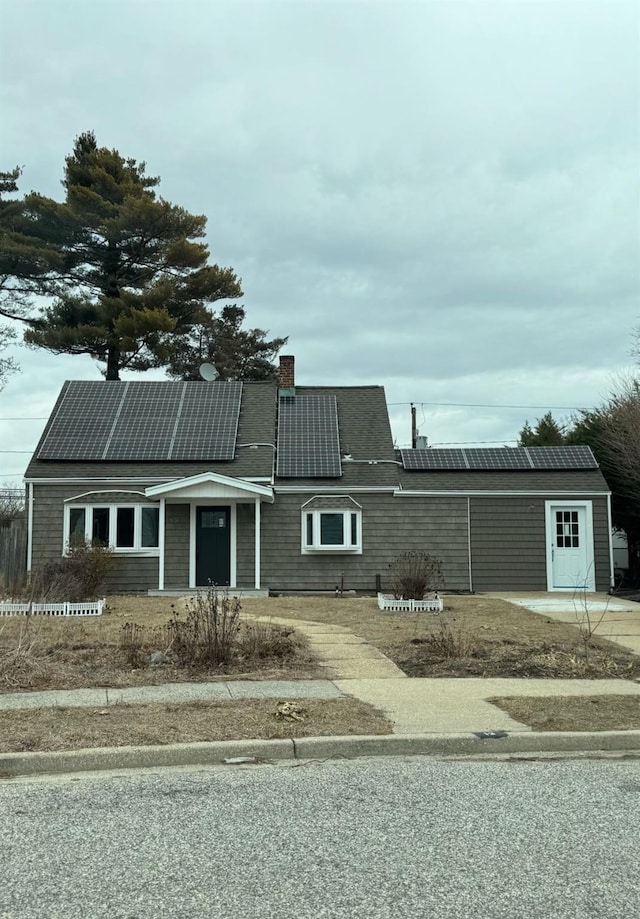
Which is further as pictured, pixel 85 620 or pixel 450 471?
pixel 450 471

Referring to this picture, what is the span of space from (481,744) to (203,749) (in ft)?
7.12

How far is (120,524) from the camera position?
65.6 ft

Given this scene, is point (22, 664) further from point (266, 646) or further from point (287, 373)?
point (287, 373)

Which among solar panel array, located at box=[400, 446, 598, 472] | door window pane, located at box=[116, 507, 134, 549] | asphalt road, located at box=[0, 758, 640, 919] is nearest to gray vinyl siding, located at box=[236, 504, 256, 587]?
door window pane, located at box=[116, 507, 134, 549]

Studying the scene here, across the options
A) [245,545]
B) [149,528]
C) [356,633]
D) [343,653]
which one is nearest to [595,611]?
[356,633]

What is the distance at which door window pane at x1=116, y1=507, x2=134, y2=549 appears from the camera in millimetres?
19938

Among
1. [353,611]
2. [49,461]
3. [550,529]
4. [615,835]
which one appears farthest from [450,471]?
[615,835]

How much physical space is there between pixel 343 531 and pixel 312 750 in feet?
45.3

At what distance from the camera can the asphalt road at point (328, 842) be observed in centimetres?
378

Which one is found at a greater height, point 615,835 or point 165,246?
point 165,246

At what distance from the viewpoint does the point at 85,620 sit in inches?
546

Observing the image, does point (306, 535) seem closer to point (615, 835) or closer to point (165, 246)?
point (615, 835)

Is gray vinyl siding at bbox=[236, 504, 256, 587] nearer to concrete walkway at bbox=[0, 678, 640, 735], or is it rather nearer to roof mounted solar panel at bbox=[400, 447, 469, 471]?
roof mounted solar panel at bbox=[400, 447, 469, 471]

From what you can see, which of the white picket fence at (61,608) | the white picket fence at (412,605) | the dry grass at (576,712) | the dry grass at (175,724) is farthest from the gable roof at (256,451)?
the dry grass at (576,712)
